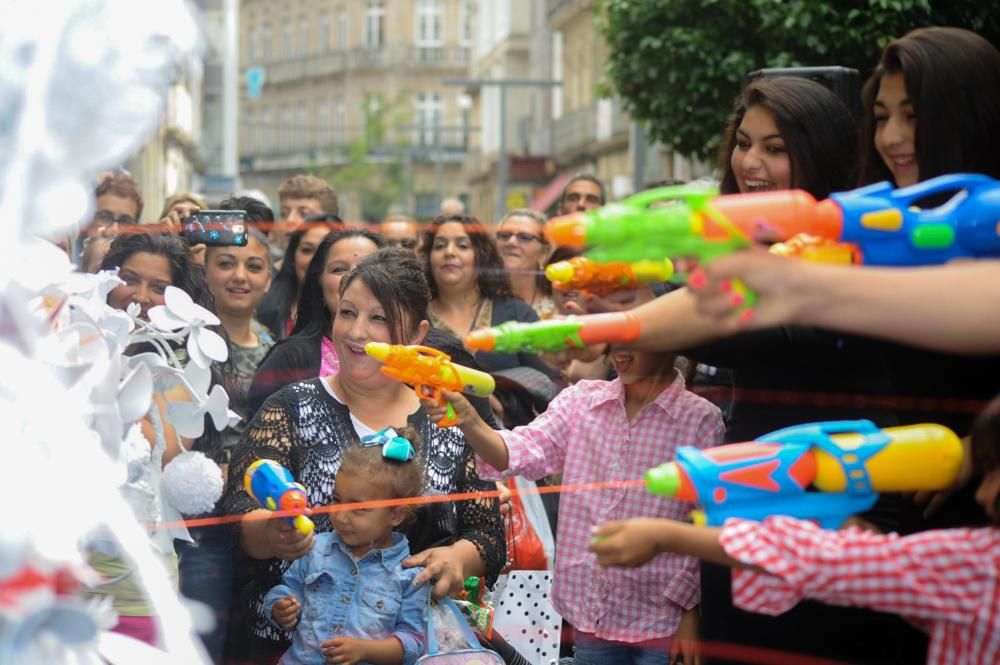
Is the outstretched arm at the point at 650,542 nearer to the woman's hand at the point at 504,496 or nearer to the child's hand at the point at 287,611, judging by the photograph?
the child's hand at the point at 287,611

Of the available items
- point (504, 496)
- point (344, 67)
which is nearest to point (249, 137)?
point (344, 67)

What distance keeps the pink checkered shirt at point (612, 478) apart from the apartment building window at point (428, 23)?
6136cm

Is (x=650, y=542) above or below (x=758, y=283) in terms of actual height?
below

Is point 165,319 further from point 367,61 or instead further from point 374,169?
point 367,61

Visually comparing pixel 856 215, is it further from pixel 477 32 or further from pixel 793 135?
pixel 477 32

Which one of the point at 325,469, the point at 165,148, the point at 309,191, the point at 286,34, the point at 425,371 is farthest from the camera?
the point at 286,34

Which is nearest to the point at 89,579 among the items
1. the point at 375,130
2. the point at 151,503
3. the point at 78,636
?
the point at 78,636

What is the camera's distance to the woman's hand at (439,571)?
337 centimetres

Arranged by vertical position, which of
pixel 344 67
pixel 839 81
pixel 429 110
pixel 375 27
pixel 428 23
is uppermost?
pixel 428 23

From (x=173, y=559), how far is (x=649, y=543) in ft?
4.07

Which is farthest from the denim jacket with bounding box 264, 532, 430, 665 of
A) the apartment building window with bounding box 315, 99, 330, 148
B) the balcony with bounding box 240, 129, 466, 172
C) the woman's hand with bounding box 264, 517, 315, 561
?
the apartment building window with bounding box 315, 99, 330, 148

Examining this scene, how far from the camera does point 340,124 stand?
6288 cm

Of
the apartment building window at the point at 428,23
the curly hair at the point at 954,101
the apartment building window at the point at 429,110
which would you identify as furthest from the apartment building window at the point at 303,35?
the curly hair at the point at 954,101

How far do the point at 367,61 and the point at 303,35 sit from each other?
2.87 meters
